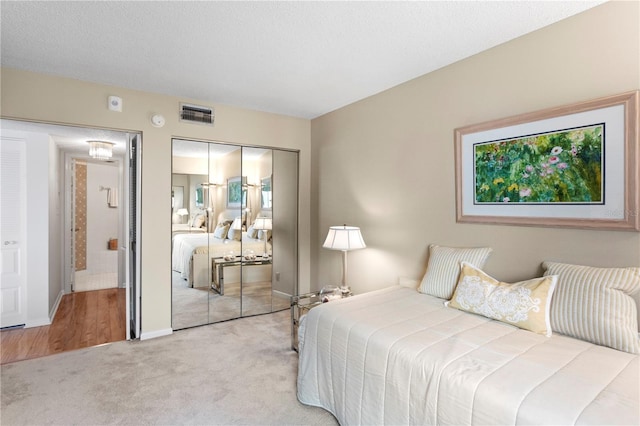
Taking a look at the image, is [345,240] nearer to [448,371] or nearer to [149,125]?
[448,371]

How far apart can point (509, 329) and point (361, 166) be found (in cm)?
217

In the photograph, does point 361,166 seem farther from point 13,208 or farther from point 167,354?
point 13,208

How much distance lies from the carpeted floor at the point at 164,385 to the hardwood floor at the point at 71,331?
30 cm

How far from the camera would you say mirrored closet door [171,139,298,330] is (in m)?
3.60

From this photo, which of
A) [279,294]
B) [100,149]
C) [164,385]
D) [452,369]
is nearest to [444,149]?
[452,369]

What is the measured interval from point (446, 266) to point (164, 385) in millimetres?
2278

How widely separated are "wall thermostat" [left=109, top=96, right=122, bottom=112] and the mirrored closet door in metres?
0.61

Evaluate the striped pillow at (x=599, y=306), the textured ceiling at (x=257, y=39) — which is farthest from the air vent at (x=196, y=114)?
the striped pillow at (x=599, y=306)

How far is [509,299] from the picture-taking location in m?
1.95

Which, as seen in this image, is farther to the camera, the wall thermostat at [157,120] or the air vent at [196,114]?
the air vent at [196,114]

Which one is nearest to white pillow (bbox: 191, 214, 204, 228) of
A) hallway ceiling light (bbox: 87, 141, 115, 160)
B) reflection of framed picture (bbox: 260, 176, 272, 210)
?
reflection of framed picture (bbox: 260, 176, 272, 210)

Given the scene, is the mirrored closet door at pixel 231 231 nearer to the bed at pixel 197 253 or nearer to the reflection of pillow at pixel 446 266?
the bed at pixel 197 253

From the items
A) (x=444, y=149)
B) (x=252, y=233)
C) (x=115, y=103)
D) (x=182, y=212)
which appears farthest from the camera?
(x=252, y=233)

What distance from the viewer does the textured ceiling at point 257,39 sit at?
1959mm
